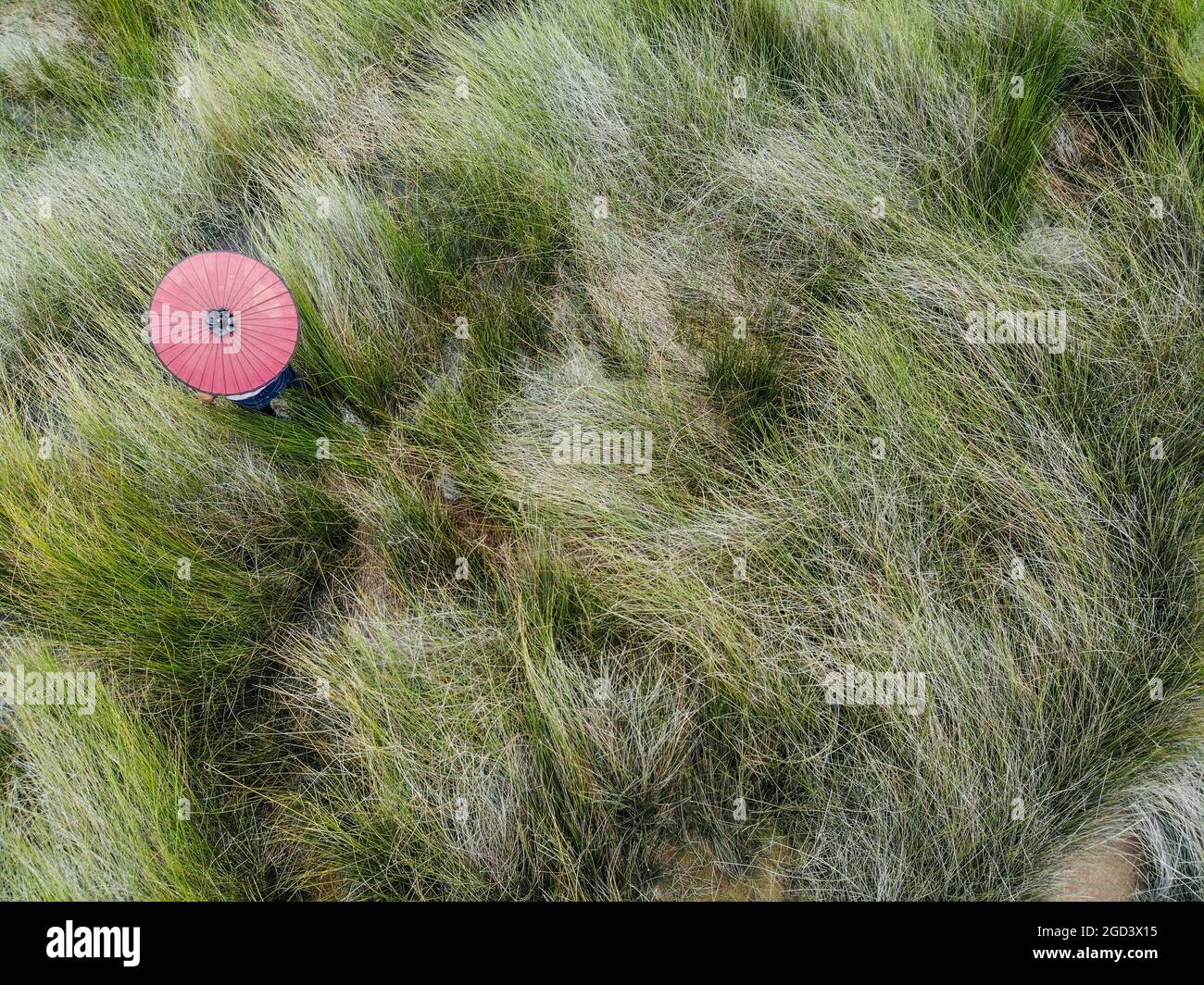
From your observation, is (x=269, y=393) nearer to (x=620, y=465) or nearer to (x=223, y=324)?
(x=223, y=324)

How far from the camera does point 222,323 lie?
2.14 meters

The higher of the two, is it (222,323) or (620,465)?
(222,323)

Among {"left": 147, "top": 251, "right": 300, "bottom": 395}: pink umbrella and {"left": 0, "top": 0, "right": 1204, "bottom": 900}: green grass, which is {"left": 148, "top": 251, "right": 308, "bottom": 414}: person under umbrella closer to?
{"left": 147, "top": 251, "right": 300, "bottom": 395}: pink umbrella

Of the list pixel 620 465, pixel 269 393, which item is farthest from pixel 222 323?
pixel 620 465

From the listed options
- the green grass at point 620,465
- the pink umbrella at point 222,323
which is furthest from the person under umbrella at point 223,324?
the green grass at point 620,465

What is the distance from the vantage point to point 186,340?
2113mm

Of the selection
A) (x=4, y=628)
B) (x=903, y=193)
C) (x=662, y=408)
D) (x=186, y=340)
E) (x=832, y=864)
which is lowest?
(x=832, y=864)

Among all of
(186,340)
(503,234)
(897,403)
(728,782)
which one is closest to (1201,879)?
(728,782)

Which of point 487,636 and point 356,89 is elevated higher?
point 356,89

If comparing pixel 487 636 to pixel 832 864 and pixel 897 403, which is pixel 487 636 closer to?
pixel 832 864

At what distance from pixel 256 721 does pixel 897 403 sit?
7.92 feet

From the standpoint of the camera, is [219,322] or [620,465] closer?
[219,322]

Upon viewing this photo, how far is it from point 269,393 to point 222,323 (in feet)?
0.87

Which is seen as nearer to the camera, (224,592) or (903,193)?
(224,592)
